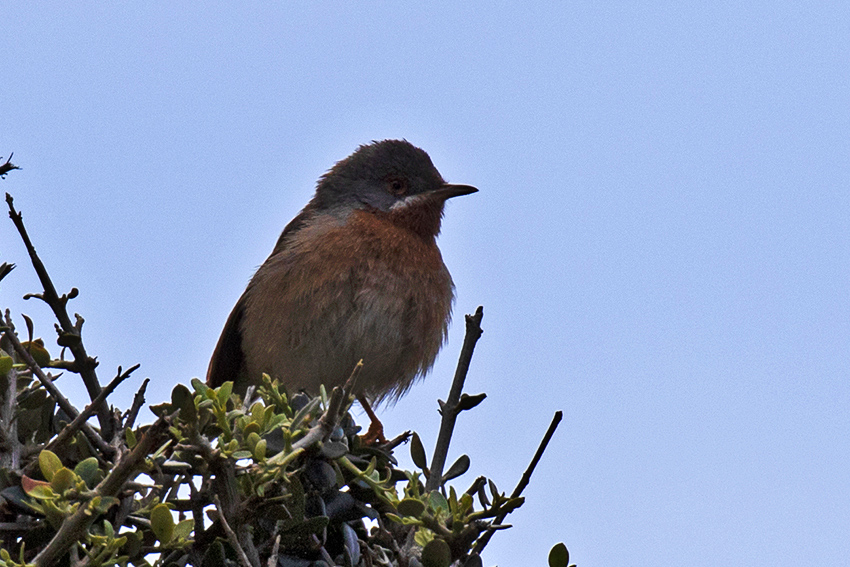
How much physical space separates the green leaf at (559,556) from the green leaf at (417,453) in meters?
0.39

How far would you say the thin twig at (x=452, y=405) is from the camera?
7.70 ft

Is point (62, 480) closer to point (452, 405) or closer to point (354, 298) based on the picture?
point (452, 405)

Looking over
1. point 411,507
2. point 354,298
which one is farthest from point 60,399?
point 354,298

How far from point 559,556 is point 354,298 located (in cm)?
353

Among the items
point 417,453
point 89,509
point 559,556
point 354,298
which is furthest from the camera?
point 354,298

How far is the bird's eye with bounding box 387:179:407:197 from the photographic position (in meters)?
6.58

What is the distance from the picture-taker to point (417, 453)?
250 cm

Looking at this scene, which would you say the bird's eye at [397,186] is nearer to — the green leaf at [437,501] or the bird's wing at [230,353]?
the bird's wing at [230,353]

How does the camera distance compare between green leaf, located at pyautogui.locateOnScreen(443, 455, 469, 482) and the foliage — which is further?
green leaf, located at pyautogui.locateOnScreen(443, 455, 469, 482)

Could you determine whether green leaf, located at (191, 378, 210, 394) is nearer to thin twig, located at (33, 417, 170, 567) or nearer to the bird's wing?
thin twig, located at (33, 417, 170, 567)

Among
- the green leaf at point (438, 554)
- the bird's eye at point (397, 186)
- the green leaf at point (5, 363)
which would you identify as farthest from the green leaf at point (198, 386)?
the bird's eye at point (397, 186)

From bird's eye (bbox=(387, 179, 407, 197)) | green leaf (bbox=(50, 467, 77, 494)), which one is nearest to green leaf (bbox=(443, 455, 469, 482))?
green leaf (bbox=(50, 467, 77, 494))

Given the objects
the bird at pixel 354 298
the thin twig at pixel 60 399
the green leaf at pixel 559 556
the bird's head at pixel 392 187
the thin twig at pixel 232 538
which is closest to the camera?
the thin twig at pixel 232 538

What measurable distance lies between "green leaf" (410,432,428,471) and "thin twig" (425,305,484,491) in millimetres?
115
